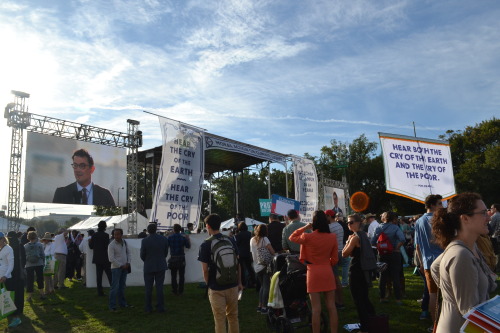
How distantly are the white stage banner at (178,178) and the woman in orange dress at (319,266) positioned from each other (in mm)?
4452

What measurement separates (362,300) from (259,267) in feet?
7.63

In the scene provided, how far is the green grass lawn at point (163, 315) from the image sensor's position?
6.52 meters

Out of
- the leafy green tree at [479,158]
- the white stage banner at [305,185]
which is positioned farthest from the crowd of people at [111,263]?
the leafy green tree at [479,158]

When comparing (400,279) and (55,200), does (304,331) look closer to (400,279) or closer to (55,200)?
(400,279)

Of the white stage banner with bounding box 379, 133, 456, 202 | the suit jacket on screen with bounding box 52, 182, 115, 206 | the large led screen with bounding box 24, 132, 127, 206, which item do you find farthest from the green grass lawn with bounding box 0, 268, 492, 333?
the suit jacket on screen with bounding box 52, 182, 115, 206

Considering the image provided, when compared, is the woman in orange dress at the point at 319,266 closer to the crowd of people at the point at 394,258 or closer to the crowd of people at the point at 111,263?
the crowd of people at the point at 394,258

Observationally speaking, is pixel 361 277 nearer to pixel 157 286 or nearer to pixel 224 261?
pixel 224 261

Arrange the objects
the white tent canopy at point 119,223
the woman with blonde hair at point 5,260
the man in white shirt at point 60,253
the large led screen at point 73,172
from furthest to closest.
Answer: the white tent canopy at point 119,223 → the large led screen at point 73,172 → the man in white shirt at point 60,253 → the woman with blonde hair at point 5,260

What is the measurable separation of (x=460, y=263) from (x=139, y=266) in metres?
10.7

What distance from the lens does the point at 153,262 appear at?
25.9ft

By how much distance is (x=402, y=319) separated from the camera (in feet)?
20.6

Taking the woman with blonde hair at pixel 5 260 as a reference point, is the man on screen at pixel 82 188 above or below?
above

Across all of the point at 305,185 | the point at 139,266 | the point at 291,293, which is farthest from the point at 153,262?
the point at 305,185

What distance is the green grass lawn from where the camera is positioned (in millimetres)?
6523
